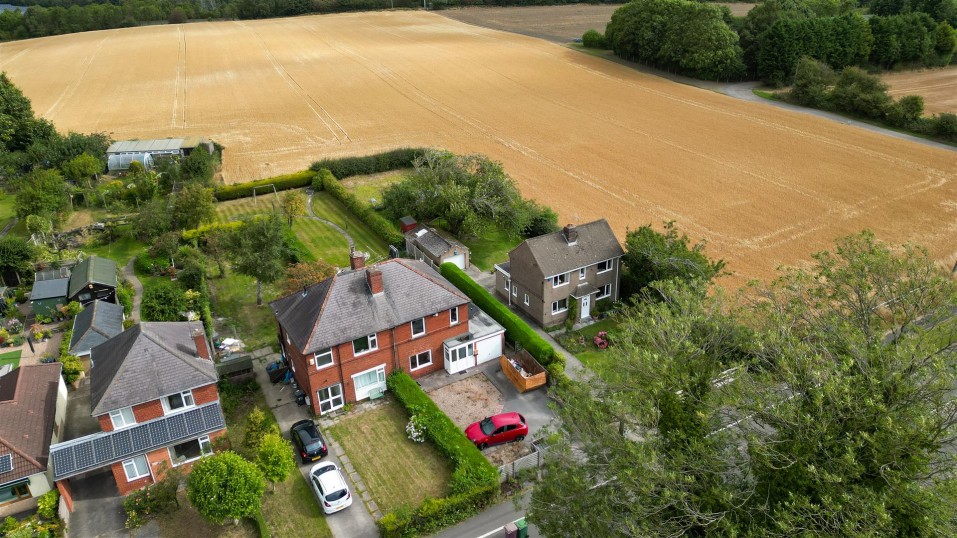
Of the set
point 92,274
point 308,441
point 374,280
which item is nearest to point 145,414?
point 308,441

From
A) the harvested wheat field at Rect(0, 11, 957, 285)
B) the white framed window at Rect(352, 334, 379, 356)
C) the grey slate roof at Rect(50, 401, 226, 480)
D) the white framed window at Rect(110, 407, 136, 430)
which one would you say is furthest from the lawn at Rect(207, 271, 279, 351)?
the harvested wheat field at Rect(0, 11, 957, 285)

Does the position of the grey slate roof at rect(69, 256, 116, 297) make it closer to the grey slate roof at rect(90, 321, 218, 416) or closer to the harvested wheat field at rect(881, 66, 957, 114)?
the grey slate roof at rect(90, 321, 218, 416)

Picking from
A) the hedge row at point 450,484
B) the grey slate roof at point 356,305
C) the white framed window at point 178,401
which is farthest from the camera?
the grey slate roof at point 356,305

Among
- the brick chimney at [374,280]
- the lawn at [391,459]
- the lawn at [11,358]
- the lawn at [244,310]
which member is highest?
the brick chimney at [374,280]

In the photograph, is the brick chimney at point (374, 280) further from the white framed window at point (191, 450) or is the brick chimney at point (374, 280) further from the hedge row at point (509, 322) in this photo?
the white framed window at point (191, 450)

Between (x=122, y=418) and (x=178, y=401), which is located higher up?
(x=178, y=401)

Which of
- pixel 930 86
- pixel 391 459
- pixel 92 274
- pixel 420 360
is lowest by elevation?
pixel 391 459

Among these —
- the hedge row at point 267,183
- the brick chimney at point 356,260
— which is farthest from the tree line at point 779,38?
the brick chimney at point 356,260

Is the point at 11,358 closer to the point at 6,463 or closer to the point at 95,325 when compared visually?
the point at 95,325

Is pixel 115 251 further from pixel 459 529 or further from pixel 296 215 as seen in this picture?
pixel 459 529
